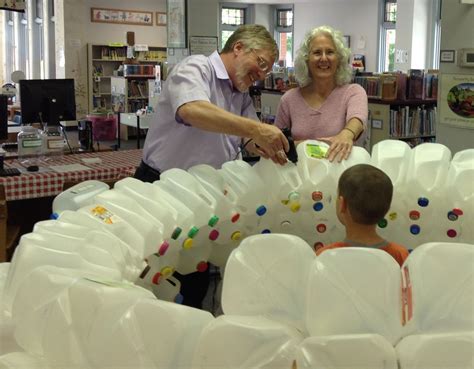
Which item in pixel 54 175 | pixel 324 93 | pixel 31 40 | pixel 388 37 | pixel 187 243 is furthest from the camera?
pixel 31 40

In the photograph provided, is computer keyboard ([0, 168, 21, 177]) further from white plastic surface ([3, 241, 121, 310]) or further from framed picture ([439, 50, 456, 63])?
framed picture ([439, 50, 456, 63])

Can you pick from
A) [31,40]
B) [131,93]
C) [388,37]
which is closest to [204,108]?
[131,93]

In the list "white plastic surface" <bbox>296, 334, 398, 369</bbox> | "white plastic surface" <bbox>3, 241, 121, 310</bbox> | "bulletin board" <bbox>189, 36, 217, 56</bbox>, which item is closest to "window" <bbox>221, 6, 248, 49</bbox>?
"bulletin board" <bbox>189, 36, 217, 56</bbox>

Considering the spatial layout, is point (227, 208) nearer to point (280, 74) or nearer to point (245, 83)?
point (245, 83)

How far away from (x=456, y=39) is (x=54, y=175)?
331cm

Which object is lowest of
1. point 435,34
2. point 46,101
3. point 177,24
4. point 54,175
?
point 54,175

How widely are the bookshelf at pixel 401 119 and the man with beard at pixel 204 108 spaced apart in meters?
4.34

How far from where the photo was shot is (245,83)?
256 cm

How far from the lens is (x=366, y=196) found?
1994mm

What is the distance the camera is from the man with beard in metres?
2.32

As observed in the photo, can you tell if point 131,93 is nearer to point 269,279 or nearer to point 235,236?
point 235,236

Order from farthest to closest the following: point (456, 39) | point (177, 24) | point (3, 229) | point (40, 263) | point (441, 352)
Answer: point (177, 24) → point (456, 39) → point (3, 229) → point (40, 263) → point (441, 352)

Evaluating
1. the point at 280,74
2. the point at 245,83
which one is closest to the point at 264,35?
the point at 245,83

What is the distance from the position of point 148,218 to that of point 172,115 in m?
0.60
